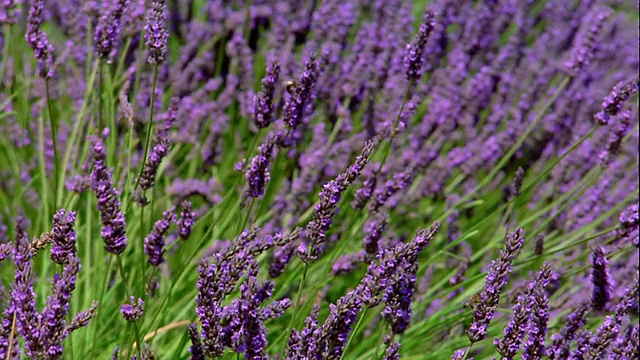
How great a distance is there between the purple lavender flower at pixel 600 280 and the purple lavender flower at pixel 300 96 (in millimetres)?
832

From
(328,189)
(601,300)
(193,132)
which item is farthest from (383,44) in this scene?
(328,189)

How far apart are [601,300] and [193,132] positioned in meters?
1.60

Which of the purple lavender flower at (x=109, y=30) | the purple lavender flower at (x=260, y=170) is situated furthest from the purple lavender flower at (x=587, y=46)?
the purple lavender flower at (x=109, y=30)

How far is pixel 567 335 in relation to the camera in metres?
1.82

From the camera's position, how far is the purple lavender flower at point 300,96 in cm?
188

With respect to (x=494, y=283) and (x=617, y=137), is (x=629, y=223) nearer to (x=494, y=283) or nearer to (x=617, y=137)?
(x=617, y=137)

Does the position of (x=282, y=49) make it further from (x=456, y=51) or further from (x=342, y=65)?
(x=456, y=51)

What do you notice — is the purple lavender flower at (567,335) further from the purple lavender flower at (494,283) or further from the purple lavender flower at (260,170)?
the purple lavender flower at (260,170)

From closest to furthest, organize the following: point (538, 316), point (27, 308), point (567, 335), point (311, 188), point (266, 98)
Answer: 1. point (27, 308)
2. point (538, 316)
3. point (567, 335)
4. point (266, 98)
5. point (311, 188)

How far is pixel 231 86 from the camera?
3.24 metres

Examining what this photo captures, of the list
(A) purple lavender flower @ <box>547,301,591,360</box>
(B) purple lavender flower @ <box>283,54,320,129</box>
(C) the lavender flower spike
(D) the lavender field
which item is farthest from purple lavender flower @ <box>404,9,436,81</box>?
Result: (C) the lavender flower spike

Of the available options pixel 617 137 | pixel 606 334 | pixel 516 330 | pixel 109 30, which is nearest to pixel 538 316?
pixel 516 330

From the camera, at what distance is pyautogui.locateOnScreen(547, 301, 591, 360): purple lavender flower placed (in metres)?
1.74

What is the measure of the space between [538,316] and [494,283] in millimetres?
104
